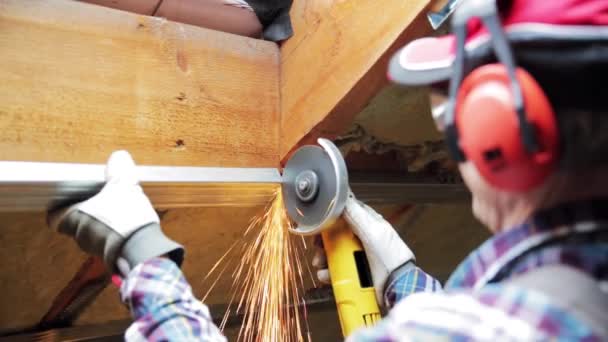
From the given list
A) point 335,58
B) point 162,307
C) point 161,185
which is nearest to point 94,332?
point 161,185

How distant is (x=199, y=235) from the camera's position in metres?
1.62

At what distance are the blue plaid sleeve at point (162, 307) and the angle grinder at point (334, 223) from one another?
315 millimetres

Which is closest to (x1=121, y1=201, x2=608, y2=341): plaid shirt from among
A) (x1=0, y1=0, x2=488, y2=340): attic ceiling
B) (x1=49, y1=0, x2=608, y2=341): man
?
(x1=49, y1=0, x2=608, y2=341): man

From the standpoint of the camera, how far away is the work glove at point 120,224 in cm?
102

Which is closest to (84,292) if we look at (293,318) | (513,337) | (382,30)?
(293,318)

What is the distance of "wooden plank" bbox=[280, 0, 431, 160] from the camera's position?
43.3 inches

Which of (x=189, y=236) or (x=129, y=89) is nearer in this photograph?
(x=129, y=89)

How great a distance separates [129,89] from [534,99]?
798 mm

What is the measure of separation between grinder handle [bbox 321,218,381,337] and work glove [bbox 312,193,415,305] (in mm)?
20

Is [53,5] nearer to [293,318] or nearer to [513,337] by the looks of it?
[513,337]

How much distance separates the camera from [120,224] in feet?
A: 3.36

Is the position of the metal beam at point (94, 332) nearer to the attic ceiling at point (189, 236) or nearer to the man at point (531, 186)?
the attic ceiling at point (189, 236)

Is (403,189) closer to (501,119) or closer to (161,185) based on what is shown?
(161,185)

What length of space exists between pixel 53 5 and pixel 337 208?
24.9 inches
